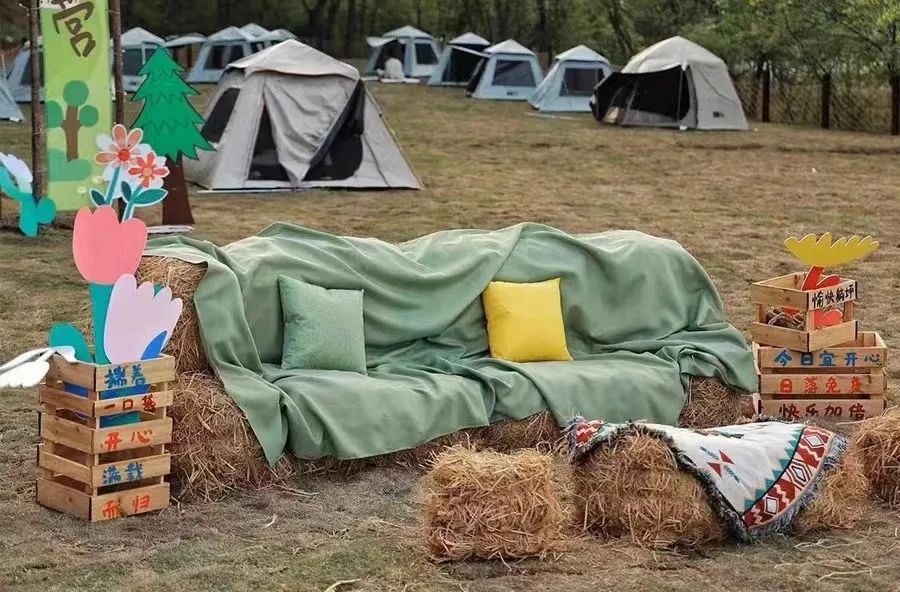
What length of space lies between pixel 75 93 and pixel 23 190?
4.37 m

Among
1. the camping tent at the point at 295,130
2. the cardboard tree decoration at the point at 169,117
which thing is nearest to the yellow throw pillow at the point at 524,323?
the cardboard tree decoration at the point at 169,117

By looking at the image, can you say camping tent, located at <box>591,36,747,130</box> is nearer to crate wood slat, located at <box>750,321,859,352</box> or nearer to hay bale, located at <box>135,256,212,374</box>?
crate wood slat, located at <box>750,321,859,352</box>

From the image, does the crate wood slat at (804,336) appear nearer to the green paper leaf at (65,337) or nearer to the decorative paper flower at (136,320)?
the decorative paper flower at (136,320)

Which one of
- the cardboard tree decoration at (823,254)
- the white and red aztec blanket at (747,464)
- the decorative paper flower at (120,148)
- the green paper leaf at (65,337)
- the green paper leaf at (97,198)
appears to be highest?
the decorative paper flower at (120,148)

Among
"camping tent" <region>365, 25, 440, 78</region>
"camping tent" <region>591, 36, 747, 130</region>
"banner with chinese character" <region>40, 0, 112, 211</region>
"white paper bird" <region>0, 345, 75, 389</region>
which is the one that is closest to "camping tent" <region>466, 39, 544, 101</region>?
"camping tent" <region>591, 36, 747, 130</region>

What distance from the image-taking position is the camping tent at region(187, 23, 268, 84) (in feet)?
89.4

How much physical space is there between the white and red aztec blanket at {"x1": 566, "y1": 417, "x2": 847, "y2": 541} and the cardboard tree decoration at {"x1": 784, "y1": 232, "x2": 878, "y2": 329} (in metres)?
1.21

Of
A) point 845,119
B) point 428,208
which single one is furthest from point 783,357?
point 845,119

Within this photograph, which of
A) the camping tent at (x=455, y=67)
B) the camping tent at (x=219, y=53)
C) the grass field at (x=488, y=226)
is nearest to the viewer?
the grass field at (x=488, y=226)

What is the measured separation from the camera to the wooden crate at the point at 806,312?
16.4 ft

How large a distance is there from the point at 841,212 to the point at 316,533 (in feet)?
26.4

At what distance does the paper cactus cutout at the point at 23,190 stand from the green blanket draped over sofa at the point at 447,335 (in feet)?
1.31

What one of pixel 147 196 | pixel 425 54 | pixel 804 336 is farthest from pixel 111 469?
pixel 425 54

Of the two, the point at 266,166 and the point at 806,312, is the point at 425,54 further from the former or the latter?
the point at 806,312
